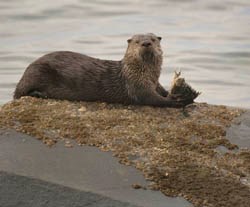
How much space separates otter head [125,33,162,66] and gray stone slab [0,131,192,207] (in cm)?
143

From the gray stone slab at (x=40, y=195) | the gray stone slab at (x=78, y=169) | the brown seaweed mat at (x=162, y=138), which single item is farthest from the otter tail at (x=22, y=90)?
the gray stone slab at (x=40, y=195)

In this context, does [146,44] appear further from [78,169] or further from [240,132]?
Answer: [78,169]

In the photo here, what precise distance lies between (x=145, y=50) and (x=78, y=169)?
172cm

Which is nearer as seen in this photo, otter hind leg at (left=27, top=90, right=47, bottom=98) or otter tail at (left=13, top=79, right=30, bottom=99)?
otter hind leg at (left=27, top=90, right=47, bottom=98)

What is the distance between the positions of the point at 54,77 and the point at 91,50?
239 inches

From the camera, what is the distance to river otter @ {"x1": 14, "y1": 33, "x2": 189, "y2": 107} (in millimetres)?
6430

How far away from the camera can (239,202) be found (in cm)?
470

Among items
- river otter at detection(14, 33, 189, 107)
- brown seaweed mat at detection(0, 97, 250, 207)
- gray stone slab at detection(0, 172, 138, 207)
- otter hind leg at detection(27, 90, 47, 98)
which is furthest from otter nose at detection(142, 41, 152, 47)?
gray stone slab at detection(0, 172, 138, 207)

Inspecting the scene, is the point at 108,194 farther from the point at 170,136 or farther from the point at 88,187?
the point at 170,136

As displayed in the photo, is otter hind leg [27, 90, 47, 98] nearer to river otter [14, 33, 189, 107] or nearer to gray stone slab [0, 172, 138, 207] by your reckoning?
river otter [14, 33, 189, 107]

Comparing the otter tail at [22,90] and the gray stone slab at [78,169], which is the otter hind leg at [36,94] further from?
the gray stone slab at [78,169]

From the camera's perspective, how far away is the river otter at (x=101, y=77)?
6.43 m

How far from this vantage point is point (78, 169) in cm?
494

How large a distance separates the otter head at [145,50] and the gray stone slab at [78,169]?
56.4 inches
